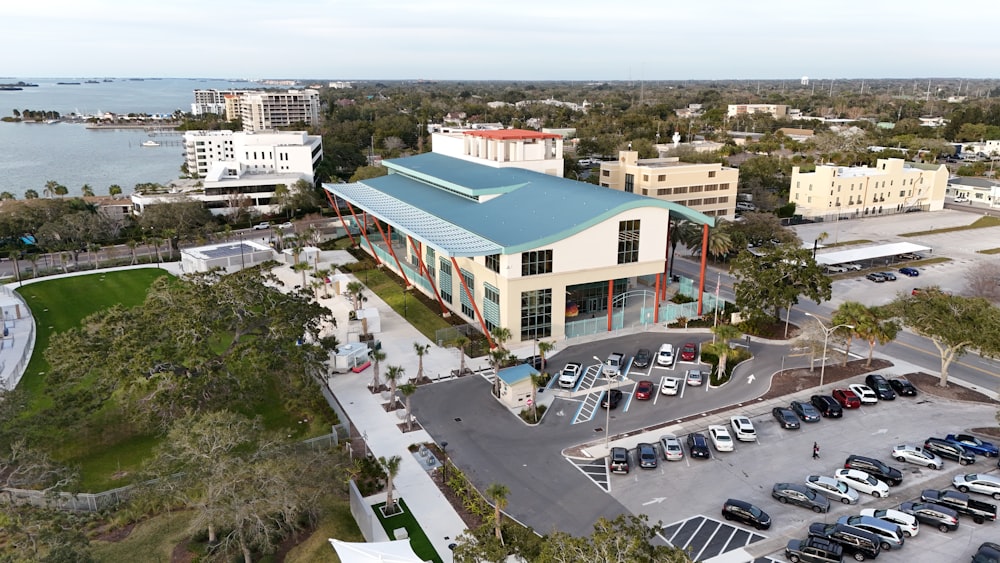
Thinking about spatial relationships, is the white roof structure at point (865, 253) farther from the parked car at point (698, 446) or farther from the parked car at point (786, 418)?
the parked car at point (698, 446)

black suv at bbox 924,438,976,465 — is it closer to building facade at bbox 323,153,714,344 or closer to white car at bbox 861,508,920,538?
white car at bbox 861,508,920,538

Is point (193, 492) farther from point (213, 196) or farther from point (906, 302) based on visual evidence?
point (213, 196)

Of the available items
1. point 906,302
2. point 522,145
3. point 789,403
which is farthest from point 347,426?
point 522,145

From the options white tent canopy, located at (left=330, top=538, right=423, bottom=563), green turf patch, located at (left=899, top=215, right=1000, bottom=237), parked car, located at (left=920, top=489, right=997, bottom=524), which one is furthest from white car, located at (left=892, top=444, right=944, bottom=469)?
green turf patch, located at (left=899, top=215, right=1000, bottom=237)

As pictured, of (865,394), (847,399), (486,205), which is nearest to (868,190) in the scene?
(486,205)

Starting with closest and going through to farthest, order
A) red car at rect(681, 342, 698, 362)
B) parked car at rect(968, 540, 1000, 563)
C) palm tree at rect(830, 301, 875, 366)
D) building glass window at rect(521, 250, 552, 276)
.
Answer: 1. parked car at rect(968, 540, 1000, 563)
2. palm tree at rect(830, 301, 875, 366)
3. red car at rect(681, 342, 698, 362)
4. building glass window at rect(521, 250, 552, 276)

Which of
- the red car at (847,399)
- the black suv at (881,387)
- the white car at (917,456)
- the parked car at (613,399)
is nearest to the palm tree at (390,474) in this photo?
the parked car at (613,399)

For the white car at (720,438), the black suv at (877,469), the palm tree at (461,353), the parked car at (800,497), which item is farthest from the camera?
the palm tree at (461,353)
